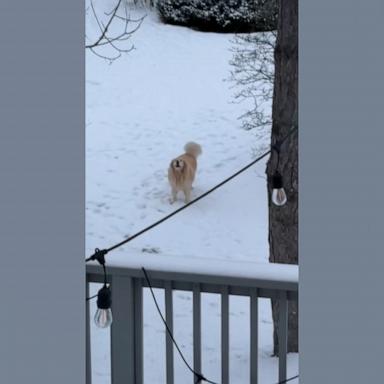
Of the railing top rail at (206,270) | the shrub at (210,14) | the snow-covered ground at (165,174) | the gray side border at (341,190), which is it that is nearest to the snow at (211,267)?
the railing top rail at (206,270)

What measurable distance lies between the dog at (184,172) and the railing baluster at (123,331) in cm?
433

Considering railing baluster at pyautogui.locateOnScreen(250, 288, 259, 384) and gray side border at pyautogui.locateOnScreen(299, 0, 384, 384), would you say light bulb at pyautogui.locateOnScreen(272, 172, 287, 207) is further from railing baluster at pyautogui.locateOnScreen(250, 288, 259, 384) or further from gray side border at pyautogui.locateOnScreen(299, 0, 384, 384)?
gray side border at pyautogui.locateOnScreen(299, 0, 384, 384)

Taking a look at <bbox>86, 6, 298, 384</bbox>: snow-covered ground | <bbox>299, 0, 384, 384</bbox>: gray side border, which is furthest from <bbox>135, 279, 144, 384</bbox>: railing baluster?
<bbox>299, 0, 384, 384</bbox>: gray side border

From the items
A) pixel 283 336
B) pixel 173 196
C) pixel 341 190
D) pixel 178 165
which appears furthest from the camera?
pixel 173 196

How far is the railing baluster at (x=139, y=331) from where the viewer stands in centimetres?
204

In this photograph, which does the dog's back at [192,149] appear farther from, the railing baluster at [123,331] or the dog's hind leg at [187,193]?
the railing baluster at [123,331]

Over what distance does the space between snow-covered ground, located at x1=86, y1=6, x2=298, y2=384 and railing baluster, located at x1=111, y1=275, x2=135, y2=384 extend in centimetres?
82

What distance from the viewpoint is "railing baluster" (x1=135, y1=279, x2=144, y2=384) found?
2.04 metres

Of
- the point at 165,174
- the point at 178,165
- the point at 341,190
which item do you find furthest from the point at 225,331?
the point at 165,174

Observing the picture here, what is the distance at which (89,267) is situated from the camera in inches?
79.4

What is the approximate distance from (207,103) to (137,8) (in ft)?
10.4

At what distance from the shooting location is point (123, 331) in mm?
2078

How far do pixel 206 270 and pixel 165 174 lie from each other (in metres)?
5.46

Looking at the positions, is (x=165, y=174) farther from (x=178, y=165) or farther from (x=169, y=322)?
(x=169, y=322)
